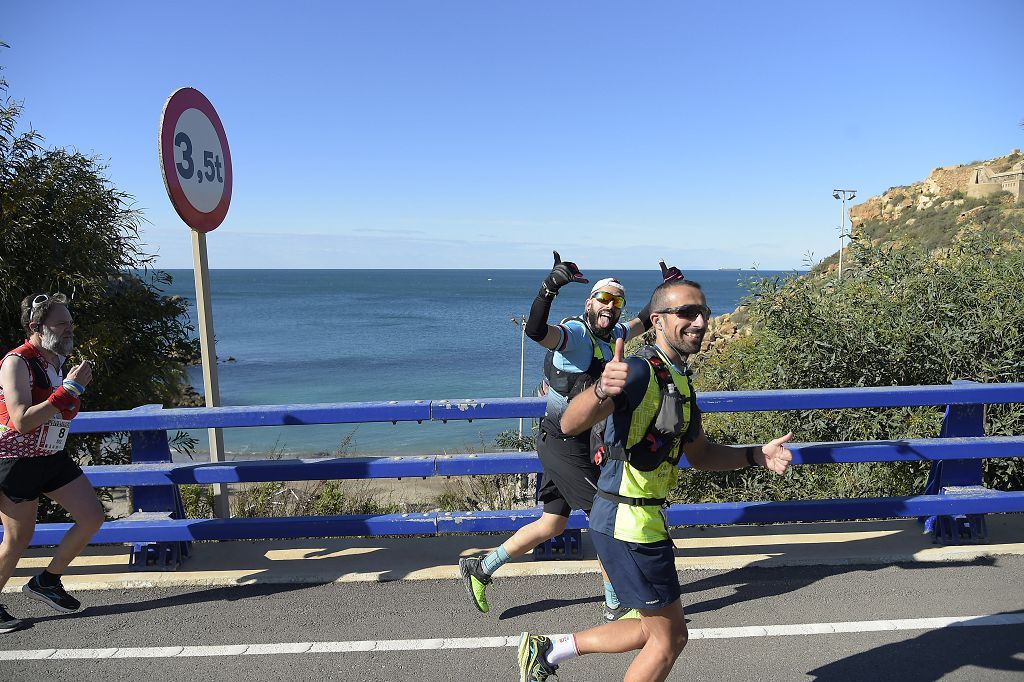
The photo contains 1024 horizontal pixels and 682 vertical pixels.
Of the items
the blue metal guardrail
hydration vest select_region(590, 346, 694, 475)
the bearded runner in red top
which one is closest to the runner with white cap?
the blue metal guardrail

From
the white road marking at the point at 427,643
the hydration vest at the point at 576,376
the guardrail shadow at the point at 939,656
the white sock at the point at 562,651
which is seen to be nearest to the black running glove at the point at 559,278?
the hydration vest at the point at 576,376

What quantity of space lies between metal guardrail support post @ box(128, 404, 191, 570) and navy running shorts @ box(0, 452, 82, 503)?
0.57 metres

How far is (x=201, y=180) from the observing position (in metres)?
4.89

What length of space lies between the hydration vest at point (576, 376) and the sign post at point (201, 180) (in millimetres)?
2119

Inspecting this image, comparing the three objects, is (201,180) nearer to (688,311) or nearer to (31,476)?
(31,476)

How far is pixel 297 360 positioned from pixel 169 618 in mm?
56356

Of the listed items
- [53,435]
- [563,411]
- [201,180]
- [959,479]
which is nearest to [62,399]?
[53,435]

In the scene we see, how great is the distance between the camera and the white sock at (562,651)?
305 cm

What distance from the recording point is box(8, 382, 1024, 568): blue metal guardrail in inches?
173

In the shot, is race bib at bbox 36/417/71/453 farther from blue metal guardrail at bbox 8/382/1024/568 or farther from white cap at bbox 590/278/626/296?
white cap at bbox 590/278/626/296

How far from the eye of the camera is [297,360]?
5844 centimetres

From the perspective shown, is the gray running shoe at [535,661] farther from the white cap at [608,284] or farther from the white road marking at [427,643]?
the white cap at [608,284]

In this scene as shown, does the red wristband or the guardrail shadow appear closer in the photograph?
the guardrail shadow

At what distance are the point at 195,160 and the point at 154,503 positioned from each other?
7.14 feet
